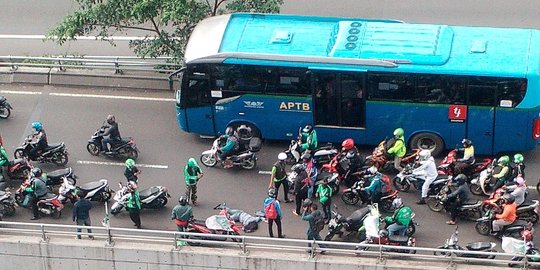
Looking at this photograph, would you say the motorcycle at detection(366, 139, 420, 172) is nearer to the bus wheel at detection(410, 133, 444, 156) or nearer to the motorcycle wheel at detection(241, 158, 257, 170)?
the bus wheel at detection(410, 133, 444, 156)

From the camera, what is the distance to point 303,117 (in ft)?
85.4

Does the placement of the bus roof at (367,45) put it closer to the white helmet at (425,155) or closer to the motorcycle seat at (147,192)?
the white helmet at (425,155)

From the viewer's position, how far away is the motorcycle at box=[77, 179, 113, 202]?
24453 millimetres

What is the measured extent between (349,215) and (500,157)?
4196 millimetres

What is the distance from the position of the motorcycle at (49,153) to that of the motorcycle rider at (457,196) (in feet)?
31.6

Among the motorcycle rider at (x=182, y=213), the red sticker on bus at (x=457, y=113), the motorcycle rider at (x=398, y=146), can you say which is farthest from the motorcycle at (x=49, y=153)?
the red sticker on bus at (x=457, y=113)

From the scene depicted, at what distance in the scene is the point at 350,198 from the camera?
24.1 metres

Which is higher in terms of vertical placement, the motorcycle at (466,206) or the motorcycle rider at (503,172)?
the motorcycle rider at (503,172)

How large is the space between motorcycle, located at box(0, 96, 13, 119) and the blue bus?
488cm

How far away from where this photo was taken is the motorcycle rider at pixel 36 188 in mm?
23906

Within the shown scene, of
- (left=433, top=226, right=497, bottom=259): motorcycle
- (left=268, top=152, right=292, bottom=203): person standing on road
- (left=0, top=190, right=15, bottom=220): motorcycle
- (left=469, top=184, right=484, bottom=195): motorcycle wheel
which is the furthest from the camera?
(left=0, top=190, right=15, bottom=220): motorcycle

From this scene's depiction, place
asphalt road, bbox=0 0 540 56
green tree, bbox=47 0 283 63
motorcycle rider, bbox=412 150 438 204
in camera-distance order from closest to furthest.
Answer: motorcycle rider, bbox=412 150 438 204
green tree, bbox=47 0 283 63
asphalt road, bbox=0 0 540 56

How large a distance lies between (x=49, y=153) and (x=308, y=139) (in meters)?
6.47

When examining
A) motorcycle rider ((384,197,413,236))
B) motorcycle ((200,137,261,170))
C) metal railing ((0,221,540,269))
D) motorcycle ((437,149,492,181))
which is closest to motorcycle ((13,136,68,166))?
metal railing ((0,221,540,269))
